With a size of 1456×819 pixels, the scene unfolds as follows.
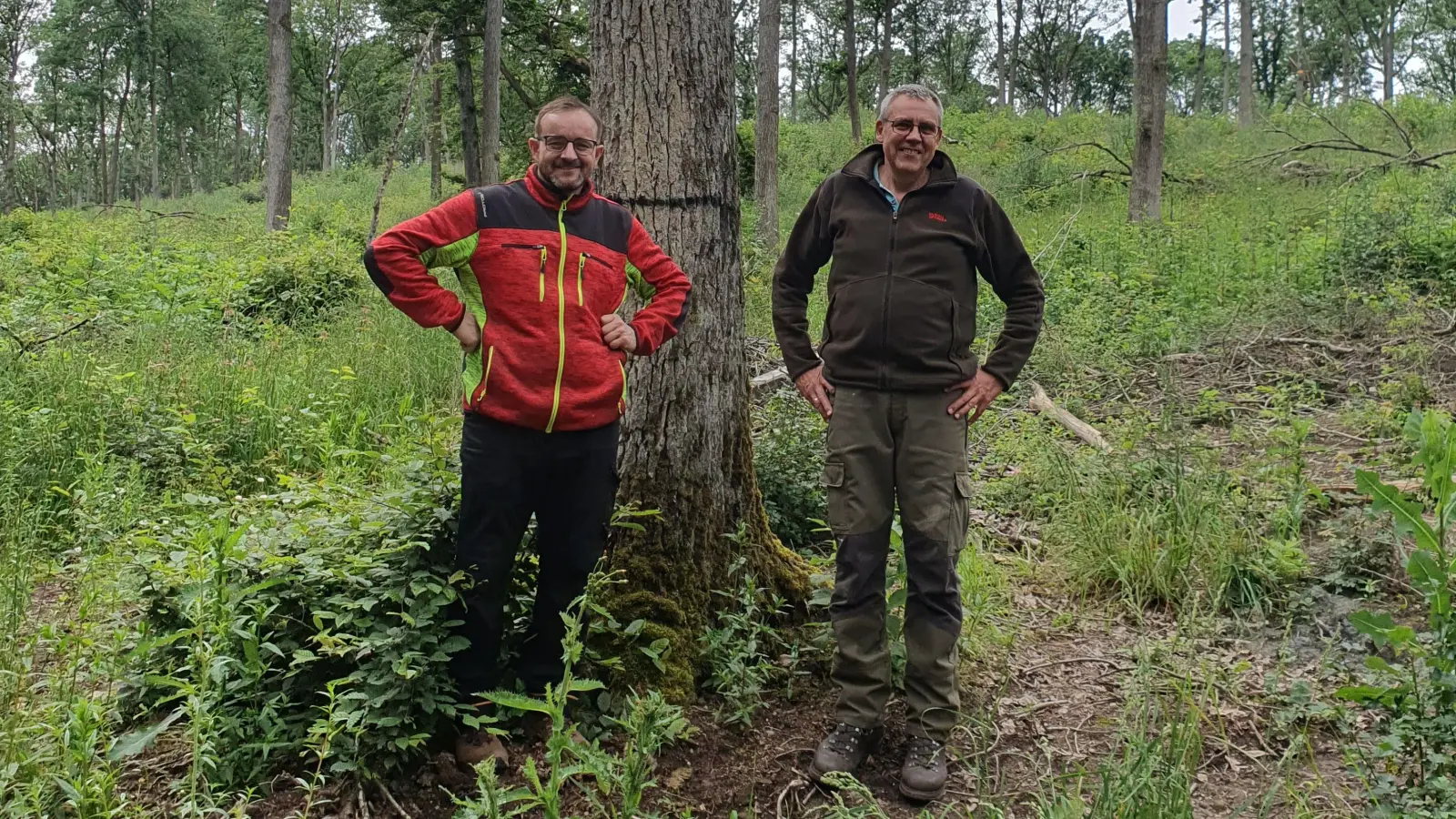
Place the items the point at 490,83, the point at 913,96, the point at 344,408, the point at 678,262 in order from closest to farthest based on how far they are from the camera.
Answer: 1. the point at 913,96
2. the point at 678,262
3. the point at 344,408
4. the point at 490,83

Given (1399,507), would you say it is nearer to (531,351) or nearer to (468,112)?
(531,351)

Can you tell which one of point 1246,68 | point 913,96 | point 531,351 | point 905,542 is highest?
point 1246,68

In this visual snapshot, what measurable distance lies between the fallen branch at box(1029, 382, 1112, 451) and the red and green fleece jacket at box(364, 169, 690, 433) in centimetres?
395

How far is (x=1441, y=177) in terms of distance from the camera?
1038cm

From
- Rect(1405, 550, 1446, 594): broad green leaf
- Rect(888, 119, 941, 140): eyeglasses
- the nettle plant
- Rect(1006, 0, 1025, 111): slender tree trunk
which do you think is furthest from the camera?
Rect(1006, 0, 1025, 111): slender tree trunk

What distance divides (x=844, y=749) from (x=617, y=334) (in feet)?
5.12

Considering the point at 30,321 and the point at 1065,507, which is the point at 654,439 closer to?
the point at 1065,507

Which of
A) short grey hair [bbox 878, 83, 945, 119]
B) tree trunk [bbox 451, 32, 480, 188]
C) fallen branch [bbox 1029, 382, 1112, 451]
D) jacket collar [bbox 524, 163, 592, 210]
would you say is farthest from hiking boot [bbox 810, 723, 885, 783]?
tree trunk [bbox 451, 32, 480, 188]

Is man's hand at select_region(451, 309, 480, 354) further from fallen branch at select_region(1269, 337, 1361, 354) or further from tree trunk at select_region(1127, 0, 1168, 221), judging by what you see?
tree trunk at select_region(1127, 0, 1168, 221)

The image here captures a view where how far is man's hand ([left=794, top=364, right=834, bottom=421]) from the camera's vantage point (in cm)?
320

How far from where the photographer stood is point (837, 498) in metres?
3.09

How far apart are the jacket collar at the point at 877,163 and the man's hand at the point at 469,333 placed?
1.36 metres

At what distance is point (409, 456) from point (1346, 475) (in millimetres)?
5023

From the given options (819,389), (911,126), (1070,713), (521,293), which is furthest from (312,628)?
(1070,713)
